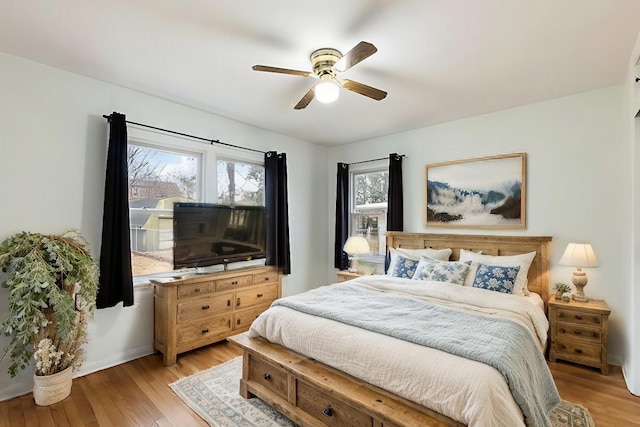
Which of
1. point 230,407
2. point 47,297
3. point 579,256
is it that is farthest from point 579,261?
point 47,297

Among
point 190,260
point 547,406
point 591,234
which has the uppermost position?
point 591,234

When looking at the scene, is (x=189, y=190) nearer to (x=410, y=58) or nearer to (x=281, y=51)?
(x=281, y=51)

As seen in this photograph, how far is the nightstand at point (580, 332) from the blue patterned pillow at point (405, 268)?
4.24 ft

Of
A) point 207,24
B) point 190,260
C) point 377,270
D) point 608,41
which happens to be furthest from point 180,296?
point 608,41

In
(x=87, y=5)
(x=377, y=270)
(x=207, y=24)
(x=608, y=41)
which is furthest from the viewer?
(x=377, y=270)

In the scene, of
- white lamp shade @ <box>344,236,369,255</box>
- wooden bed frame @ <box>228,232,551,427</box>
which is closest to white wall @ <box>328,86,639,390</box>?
white lamp shade @ <box>344,236,369,255</box>

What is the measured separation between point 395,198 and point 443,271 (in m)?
1.34

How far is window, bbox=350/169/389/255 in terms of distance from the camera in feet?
15.2

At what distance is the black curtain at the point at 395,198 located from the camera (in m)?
4.22

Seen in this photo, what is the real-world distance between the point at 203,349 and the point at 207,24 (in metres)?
3.02

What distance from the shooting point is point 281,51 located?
2316 mm

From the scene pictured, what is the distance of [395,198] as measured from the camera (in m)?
4.24

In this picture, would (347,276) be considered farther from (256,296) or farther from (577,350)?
(577,350)

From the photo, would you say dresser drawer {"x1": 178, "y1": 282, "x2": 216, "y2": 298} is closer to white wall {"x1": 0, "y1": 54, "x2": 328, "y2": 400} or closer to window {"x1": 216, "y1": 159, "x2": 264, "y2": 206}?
white wall {"x1": 0, "y1": 54, "x2": 328, "y2": 400}
